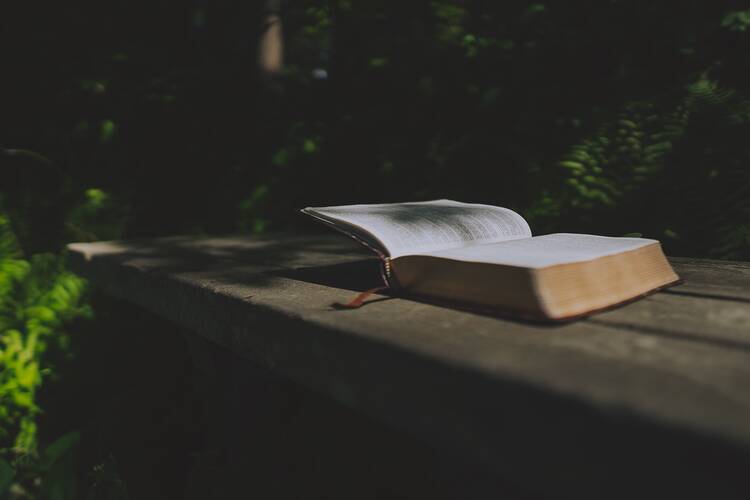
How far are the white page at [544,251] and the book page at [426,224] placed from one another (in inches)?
3.5

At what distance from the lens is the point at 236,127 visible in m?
3.45

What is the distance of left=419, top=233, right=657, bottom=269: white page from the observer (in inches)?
35.0

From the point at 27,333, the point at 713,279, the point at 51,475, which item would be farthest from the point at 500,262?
the point at 27,333

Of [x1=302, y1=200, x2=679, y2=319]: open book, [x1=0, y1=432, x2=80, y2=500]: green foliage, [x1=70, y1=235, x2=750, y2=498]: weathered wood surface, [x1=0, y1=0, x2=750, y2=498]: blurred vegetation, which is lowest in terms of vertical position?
[x1=0, y1=432, x2=80, y2=500]: green foliage

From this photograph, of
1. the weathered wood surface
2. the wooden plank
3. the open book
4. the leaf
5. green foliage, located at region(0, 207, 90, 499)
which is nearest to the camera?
the weathered wood surface

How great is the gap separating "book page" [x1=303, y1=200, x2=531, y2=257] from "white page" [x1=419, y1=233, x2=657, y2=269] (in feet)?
0.29

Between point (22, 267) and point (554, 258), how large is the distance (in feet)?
8.15

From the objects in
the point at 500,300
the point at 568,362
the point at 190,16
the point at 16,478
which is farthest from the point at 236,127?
the point at 568,362

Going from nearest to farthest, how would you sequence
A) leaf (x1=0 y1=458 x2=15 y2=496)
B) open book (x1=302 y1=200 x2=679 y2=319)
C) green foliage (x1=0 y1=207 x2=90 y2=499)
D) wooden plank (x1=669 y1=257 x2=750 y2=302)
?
open book (x1=302 y1=200 x2=679 y2=319) < wooden plank (x1=669 y1=257 x2=750 y2=302) < leaf (x1=0 y1=458 x2=15 y2=496) < green foliage (x1=0 y1=207 x2=90 y2=499)

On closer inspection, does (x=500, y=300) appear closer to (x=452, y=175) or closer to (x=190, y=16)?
(x=452, y=175)

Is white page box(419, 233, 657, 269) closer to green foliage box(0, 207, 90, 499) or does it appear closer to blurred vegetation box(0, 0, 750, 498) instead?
blurred vegetation box(0, 0, 750, 498)

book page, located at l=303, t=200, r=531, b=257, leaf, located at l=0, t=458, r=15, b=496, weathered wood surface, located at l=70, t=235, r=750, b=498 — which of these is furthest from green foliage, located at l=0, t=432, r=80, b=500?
book page, located at l=303, t=200, r=531, b=257

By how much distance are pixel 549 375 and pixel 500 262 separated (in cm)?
28

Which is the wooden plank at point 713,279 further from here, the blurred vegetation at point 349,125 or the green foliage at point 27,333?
the green foliage at point 27,333
